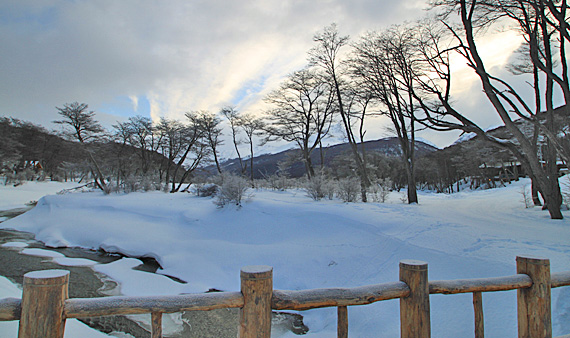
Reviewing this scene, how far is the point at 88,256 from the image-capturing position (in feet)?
26.9

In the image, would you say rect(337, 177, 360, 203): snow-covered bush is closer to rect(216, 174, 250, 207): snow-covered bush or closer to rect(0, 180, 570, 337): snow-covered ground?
rect(0, 180, 570, 337): snow-covered ground

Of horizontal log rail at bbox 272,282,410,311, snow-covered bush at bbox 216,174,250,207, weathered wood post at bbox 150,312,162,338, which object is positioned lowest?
weathered wood post at bbox 150,312,162,338

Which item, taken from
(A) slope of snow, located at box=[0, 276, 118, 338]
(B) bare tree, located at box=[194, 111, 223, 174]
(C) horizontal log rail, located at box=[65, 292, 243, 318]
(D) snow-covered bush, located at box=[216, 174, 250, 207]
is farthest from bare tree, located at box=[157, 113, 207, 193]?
(C) horizontal log rail, located at box=[65, 292, 243, 318]

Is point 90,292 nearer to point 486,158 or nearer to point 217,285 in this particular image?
point 217,285

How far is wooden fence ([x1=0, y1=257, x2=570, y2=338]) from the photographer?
1697 mm

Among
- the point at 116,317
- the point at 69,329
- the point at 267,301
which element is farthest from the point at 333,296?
the point at 116,317

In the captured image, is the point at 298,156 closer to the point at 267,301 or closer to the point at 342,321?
the point at 342,321

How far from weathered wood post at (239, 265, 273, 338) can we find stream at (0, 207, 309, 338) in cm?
293

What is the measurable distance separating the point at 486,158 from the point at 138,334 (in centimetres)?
3486

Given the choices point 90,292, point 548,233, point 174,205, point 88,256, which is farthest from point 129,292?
point 548,233

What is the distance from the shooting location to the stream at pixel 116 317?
14.7 feet

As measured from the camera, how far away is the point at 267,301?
6.22 feet

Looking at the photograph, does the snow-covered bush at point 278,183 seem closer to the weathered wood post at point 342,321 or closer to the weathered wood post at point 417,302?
the weathered wood post at point 342,321

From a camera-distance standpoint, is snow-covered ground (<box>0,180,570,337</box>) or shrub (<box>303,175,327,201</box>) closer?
snow-covered ground (<box>0,180,570,337</box>)
